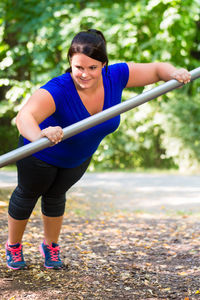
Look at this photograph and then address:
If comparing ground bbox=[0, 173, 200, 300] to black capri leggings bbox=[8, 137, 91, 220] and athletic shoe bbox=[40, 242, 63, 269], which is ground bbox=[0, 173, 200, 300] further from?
black capri leggings bbox=[8, 137, 91, 220]

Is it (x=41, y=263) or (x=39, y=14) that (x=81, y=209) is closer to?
(x=39, y=14)

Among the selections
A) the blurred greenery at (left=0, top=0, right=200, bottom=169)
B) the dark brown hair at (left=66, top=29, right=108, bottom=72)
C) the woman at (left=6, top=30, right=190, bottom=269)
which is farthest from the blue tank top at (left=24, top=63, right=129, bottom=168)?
the blurred greenery at (left=0, top=0, right=200, bottom=169)

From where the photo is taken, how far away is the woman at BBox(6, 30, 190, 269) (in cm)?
228

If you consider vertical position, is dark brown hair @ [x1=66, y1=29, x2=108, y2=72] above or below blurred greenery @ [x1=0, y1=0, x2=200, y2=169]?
above

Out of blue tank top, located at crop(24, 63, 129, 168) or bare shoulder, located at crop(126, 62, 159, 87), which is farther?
bare shoulder, located at crop(126, 62, 159, 87)

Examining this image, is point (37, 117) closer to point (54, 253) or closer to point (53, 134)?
point (53, 134)

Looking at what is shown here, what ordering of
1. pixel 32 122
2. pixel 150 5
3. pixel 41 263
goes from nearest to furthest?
pixel 32 122 < pixel 41 263 < pixel 150 5

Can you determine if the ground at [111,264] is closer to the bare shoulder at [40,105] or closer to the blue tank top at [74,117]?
the blue tank top at [74,117]

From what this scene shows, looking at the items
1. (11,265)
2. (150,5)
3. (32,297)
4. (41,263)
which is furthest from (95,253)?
(150,5)

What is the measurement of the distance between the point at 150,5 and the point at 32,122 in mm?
4664

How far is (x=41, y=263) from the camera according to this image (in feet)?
10.6

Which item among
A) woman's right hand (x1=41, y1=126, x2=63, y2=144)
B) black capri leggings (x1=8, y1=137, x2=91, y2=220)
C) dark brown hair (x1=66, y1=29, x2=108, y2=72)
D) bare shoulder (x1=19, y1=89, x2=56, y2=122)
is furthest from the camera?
black capri leggings (x1=8, y1=137, x2=91, y2=220)

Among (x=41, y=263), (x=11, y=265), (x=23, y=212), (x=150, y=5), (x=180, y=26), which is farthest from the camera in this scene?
(x=180, y=26)

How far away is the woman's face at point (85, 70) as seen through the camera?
233 centimetres
